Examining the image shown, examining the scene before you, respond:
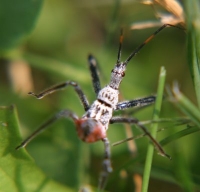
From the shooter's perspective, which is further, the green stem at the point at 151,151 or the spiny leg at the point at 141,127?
the spiny leg at the point at 141,127

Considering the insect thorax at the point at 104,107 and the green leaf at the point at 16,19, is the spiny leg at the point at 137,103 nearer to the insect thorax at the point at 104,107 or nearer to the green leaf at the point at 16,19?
the insect thorax at the point at 104,107

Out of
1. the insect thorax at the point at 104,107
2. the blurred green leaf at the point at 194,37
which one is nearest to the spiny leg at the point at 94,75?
the insect thorax at the point at 104,107

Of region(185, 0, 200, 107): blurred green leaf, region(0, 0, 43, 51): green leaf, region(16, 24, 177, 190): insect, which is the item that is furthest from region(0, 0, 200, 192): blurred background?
region(185, 0, 200, 107): blurred green leaf

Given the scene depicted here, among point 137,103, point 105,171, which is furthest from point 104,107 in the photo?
point 105,171

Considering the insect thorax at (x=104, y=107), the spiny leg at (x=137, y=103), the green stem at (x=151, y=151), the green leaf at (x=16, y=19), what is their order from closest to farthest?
the green stem at (x=151, y=151)
the insect thorax at (x=104, y=107)
the spiny leg at (x=137, y=103)
the green leaf at (x=16, y=19)

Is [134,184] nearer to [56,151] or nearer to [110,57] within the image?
[56,151]

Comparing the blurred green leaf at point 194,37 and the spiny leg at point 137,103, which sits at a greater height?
the blurred green leaf at point 194,37

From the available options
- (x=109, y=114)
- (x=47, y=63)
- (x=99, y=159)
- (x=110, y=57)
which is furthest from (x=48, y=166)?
(x=110, y=57)

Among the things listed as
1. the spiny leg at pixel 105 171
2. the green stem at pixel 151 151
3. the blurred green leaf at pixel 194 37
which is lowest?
the spiny leg at pixel 105 171
